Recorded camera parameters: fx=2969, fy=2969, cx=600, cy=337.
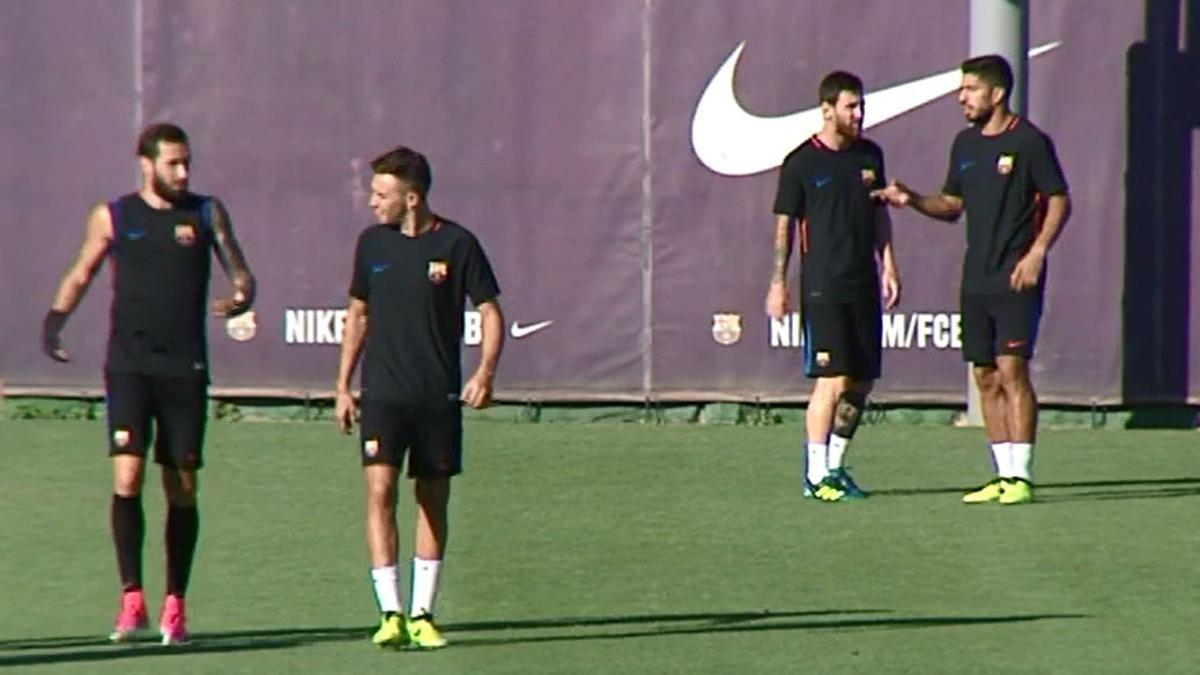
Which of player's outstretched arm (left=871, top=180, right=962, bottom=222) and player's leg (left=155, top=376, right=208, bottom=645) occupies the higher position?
player's outstretched arm (left=871, top=180, right=962, bottom=222)

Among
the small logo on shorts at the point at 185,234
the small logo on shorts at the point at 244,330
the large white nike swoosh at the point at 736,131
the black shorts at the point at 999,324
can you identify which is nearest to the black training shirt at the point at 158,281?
the small logo on shorts at the point at 185,234

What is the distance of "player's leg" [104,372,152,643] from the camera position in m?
10.2

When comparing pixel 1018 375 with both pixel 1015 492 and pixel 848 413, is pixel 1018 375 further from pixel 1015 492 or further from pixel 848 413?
pixel 848 413

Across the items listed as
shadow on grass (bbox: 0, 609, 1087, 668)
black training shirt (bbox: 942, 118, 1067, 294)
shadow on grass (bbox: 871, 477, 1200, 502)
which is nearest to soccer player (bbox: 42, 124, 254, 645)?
shadow on grass (bbox: 0, 609, 1087, 668)

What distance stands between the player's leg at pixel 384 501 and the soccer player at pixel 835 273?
4.12m

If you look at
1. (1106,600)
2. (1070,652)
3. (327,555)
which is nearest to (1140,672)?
(1070,652)

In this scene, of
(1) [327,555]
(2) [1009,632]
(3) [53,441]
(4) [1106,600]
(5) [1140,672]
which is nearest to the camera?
(5) [1140,672]

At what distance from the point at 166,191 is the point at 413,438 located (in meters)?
1.23

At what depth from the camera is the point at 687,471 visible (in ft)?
50.0

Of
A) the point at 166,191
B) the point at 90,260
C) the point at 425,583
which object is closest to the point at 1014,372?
the point at 425,583

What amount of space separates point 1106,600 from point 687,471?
15.0 ft

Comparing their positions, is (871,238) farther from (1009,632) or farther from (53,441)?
(53,441)

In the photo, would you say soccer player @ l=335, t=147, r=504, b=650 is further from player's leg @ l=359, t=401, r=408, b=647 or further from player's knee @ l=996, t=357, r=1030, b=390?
player's knee @ l=996, t=357, r=1030, b=390

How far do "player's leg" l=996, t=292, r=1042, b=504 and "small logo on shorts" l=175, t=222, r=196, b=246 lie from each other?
4.73 metres
